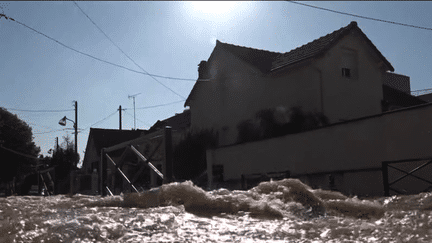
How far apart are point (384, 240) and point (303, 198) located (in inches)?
29.0

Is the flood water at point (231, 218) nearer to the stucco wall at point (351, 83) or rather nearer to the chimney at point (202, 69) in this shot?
the stucco wall at point (351, 83)

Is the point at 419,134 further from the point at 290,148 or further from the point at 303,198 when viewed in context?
the point at 303,198

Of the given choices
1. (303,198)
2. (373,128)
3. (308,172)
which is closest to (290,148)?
(308,172)

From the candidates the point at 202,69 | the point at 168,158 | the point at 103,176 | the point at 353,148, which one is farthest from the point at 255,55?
the point at 168,158

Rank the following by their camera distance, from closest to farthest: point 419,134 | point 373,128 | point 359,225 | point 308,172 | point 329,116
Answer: point 359,225
point 419,134
point 373,128
point 308,172
point 329,116

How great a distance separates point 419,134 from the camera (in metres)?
8.96

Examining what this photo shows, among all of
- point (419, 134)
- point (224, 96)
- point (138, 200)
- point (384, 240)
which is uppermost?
point (224, 96)

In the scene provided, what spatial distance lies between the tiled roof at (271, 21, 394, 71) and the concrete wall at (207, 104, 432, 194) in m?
4.99

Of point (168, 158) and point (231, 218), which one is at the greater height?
point (168, 158)

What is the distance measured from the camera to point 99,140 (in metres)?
36.6

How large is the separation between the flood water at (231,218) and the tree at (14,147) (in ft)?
111

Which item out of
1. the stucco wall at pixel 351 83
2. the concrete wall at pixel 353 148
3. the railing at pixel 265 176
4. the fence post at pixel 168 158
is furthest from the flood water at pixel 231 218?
the stucco wall at pixel 351 83

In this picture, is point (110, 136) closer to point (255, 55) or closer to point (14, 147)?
point (14, 147)

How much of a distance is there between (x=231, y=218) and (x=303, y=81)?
14726 mm
